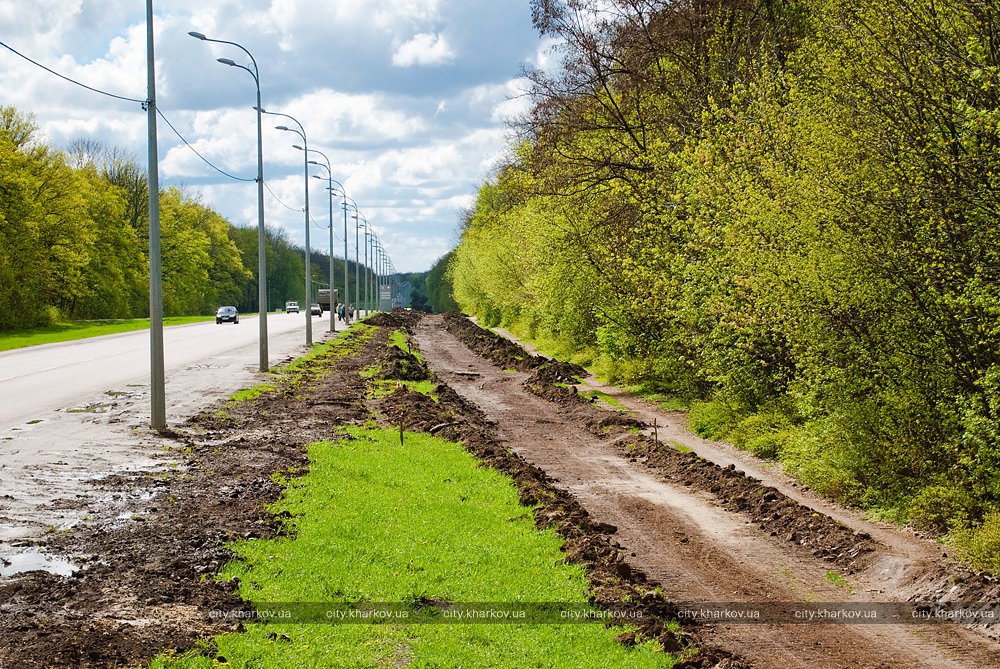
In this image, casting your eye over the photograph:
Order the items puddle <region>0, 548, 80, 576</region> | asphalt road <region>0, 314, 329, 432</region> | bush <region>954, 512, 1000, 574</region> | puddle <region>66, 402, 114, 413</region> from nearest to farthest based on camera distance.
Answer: puddle <region>0, 548, 80, 576</region>, bush <region>954, 512, 1000, 574</region>, puddle <region>66, 402, 114, 413</region>, asphalt road <region>0, 314, 329, 432</region>

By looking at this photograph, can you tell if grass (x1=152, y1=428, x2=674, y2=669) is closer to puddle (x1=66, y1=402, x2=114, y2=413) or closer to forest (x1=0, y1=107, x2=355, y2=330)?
puddle (x1=66, y1=402, x2=114, y2=413)

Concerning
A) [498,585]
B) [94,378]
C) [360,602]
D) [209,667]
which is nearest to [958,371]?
[498,585]

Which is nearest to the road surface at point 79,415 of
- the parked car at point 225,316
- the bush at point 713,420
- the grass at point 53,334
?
the grass at point 53,334

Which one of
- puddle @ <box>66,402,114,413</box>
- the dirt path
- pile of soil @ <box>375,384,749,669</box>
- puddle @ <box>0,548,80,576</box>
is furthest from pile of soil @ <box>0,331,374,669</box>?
puddle @ <box>66,402,114,413</box>

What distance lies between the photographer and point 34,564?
8.59m

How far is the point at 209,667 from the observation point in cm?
630

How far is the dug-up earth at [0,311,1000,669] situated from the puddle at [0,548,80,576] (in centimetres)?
16

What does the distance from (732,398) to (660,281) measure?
11.6ft

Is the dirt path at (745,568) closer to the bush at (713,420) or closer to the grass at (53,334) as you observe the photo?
the bush at (713,420)

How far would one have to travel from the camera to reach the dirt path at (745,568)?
7.35 meters

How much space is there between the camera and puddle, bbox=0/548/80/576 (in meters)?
8.37

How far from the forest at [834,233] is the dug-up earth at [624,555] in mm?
972

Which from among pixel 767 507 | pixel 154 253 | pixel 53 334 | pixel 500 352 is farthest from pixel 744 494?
pixel 53 334

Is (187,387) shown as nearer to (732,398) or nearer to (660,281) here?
(660,281)
